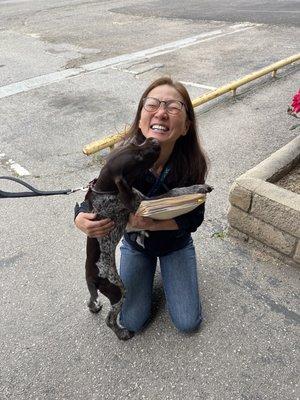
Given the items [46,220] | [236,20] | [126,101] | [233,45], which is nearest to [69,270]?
[46,220]

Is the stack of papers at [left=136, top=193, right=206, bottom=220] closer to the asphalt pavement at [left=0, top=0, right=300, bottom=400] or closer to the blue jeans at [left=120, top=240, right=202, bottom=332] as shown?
the blue jeans at [left=120, top=240, right=202, bottom=332]

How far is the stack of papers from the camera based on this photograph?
189 cm

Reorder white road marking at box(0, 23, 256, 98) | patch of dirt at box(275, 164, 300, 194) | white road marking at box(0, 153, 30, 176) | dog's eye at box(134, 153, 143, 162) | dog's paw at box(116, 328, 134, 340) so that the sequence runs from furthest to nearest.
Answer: white road marking at box(0, 23, 256, 98) → white road marking at box(0, 153, 30, 176) → patch of dirt at box(275, 164, 300, 194) → dog's paw at box(116, 328, 134, 340) → dog's eye at box(134, 153, 143, 162)

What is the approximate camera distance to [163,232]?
242 centimetres

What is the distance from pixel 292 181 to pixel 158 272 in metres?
1.33

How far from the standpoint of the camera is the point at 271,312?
254 cm

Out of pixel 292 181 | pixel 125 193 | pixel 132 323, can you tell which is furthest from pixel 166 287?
pixel 292 181

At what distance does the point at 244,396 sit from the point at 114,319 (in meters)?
0.84

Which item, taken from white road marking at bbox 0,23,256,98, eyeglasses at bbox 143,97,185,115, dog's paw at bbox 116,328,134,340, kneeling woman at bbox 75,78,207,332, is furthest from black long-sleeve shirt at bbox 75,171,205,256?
white road marking at bbox 0,23,256,98

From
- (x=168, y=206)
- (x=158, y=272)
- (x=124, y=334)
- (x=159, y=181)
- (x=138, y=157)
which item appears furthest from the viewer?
(x=158, y=272)

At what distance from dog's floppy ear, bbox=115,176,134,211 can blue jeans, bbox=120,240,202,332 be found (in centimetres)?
82

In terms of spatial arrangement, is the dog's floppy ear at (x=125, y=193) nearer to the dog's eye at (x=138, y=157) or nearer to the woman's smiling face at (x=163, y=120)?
the dog's eye at (x=138, y=157)

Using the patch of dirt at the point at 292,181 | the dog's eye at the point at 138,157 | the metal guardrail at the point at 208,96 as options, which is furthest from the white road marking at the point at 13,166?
the dog's eye at the point at 138,157

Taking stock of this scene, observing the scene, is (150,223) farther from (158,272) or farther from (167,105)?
(158,272)
